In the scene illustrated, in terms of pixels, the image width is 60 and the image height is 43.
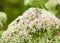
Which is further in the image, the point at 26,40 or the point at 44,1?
the point at 44,1

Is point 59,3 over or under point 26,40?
over

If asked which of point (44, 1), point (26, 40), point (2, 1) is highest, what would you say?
point (2, 1)

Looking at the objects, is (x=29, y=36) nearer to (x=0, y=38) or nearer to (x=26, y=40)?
(x=26, y=40)

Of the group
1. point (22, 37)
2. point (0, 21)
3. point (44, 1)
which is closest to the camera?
point (22, 37)

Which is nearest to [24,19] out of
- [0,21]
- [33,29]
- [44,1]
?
[33,29]

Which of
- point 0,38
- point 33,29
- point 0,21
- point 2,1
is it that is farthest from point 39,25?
point 2,1

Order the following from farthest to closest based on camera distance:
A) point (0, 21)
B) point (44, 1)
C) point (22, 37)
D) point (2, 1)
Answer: point (2, 1), point (44, 1), point (0, 21), point (22, 37)

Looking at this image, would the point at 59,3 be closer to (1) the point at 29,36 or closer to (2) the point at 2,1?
(1) the point at 29,36
